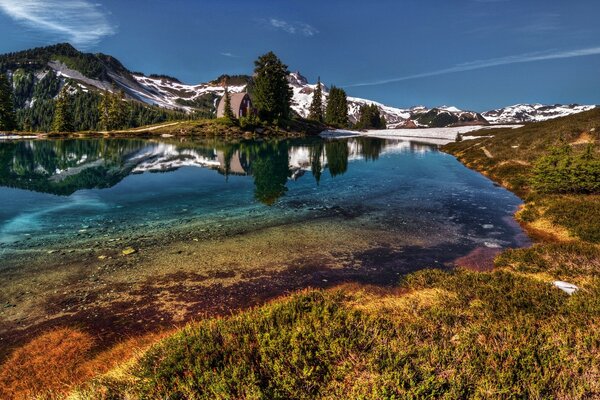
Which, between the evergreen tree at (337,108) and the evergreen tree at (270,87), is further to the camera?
the evergreen tree at (337,108)

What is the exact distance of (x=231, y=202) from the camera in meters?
24.1

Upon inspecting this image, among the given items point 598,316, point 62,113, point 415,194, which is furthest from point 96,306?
point 62,113

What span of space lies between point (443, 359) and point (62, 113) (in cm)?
13749

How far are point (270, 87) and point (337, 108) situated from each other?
2313 inches

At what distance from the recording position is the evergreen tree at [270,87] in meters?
109

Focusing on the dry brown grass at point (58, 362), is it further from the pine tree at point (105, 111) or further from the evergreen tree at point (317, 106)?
the evergreen tree at point (317, 106)

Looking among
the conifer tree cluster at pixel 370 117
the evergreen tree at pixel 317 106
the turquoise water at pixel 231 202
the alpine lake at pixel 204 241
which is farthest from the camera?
the conifer tree cluster at pixel 370 117

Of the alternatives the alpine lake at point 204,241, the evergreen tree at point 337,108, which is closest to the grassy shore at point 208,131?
the evergreen tree at point 337,108

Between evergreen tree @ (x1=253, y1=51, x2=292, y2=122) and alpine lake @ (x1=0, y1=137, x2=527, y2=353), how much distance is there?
3297 inches

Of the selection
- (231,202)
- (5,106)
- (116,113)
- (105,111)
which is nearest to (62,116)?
(5,106)

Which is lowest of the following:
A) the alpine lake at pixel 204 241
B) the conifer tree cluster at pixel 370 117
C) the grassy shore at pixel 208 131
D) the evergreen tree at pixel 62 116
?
the alpine lake at pixel 204 241

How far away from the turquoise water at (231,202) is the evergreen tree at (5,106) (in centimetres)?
8831

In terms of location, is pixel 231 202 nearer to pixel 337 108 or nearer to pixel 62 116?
pixel 62 116

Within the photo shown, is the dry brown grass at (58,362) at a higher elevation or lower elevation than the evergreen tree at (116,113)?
lower
